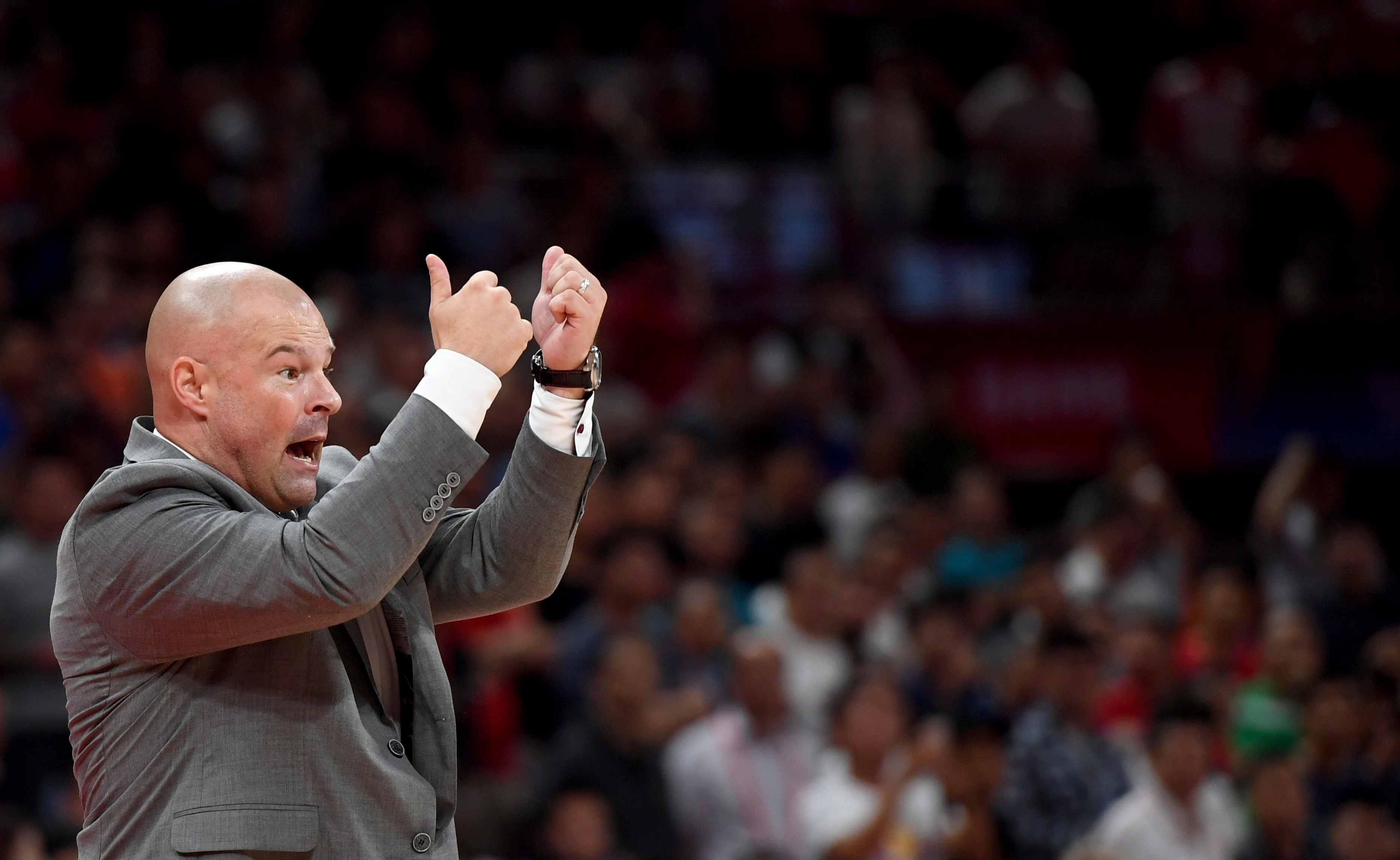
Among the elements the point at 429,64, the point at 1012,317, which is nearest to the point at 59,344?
the point at 429,64

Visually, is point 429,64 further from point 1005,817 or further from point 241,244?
point 1005,817

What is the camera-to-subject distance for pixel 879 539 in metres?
8.27

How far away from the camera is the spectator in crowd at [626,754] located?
6082 mm

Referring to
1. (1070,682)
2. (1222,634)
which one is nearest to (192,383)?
(1070,682)

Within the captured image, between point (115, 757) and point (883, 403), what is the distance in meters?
7.72

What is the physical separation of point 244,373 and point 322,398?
0.34ft

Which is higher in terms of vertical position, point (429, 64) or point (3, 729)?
point (429, 64)

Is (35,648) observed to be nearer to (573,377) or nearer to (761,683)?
(761,683)

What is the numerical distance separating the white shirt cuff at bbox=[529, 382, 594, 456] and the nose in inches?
10.6

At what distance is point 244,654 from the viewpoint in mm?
2287

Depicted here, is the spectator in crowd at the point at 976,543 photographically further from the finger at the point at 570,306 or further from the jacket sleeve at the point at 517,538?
the finger at the point at 570,306

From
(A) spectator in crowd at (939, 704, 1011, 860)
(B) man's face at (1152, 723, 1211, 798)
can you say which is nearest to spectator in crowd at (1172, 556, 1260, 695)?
(B) man's face at (1152, 723, 1211, 798)

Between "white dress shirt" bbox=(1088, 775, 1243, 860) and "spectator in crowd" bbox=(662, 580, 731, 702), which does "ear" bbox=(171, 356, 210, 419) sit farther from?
"white dress shirt" bbox=(1088, 775, 1243, 860)

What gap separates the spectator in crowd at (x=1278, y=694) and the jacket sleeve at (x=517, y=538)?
5963 millimetres
